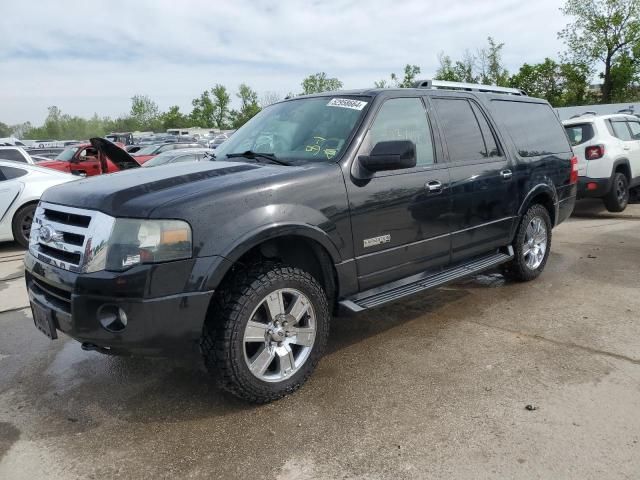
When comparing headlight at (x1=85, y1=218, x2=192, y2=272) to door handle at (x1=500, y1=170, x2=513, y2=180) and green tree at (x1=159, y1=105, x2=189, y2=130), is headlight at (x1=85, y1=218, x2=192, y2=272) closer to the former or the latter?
door handle at (x1=500, y1=170, x2=513, y2=180)

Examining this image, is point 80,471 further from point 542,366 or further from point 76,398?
point 542,366

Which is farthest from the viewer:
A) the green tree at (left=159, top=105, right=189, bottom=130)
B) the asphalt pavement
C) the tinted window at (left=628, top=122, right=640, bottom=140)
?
the green tree at (left=159, top=105, right=189, bottom=130)

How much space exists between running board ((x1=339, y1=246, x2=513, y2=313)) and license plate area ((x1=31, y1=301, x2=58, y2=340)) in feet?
5.61

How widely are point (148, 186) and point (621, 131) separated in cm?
922

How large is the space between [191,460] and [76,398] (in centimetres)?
113

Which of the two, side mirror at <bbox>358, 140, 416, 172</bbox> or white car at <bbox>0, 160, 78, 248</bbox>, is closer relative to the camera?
side mirror at <bbox>358, 140, 416, 172</bbox>

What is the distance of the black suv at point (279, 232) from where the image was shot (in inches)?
107

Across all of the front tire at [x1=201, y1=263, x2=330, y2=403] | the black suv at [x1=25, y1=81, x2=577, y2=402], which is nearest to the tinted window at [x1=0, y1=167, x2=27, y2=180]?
the black suv at [x1=25, y1=81, x2=577, y2=402]

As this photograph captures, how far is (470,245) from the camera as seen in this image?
4457mm

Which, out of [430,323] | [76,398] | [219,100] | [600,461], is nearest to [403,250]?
[430,323]

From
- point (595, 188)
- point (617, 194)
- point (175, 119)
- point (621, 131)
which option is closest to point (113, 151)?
point (595, 188)

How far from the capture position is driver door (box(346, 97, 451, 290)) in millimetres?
3521

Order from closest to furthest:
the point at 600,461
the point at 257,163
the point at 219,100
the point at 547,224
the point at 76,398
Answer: the point at 600,461
the point at 76,398
the point at 257,163
the point at 547,224
the point at 219,100

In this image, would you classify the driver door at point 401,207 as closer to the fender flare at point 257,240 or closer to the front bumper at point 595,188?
the fender flare at point 257,240
